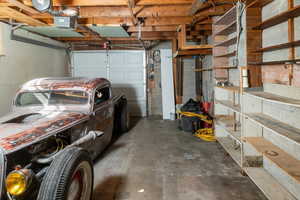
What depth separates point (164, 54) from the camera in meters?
6.29

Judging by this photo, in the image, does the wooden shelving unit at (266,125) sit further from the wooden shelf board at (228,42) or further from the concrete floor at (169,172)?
the wooden shelf board at (228,42)

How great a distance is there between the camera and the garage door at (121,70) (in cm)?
661

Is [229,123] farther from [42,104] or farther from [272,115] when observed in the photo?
[42,104]

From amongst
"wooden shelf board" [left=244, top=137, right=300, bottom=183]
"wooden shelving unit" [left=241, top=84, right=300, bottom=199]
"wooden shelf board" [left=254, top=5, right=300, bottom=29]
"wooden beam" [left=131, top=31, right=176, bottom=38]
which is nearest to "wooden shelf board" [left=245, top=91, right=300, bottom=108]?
"wooden shelving unit" [left=241, top=84, right=300, bottom=199]

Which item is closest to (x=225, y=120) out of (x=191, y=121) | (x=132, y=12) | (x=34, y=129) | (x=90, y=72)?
(x=191, y=121)

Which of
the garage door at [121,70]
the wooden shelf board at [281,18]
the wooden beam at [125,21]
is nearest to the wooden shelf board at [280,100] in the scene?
the wooden shelf board at [281,18]

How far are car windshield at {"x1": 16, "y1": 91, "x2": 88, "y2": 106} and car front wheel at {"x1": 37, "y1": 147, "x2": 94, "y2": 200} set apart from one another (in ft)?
4.02

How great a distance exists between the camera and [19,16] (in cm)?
348

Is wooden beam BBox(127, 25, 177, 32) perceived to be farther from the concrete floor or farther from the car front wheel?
the car front wheel

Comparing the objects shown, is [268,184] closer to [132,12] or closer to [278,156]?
[278,156]

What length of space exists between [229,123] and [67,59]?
17.8 feet

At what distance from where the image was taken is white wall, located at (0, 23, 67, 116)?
3752mm

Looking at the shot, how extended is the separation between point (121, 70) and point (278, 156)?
5348 millimetres

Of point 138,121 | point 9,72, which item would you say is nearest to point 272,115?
point 138,121
